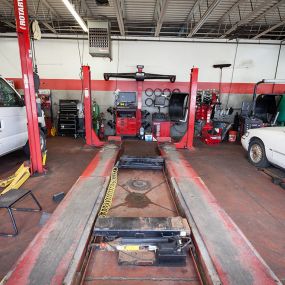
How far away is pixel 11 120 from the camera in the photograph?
13.6 ft

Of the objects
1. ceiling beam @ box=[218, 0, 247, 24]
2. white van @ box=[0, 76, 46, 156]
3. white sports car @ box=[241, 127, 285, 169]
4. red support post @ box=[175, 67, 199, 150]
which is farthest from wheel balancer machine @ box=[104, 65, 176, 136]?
white sports car @ box=[241, 127, 285, 169]

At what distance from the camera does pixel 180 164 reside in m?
3.85

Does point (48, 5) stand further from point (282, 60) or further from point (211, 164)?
Result: point (282, 60)

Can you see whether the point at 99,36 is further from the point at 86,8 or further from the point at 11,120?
the point at 11,120

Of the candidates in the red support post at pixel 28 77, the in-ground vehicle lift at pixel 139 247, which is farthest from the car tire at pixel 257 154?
the red support post at pixel 28 77

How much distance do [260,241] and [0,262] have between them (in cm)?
272

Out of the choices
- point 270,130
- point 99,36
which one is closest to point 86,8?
point 99,36

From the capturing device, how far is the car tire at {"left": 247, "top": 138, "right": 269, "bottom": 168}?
454 cm

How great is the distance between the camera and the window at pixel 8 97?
4004mm

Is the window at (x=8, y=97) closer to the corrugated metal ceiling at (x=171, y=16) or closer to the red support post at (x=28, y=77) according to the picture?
the red support post at (x=28, y=77)

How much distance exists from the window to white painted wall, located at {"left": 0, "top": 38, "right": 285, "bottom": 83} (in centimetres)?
400

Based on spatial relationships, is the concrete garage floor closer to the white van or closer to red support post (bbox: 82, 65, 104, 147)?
red support post (bbox: 82, 65, 104, 147)

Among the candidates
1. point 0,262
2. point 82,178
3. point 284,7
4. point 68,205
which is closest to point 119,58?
point 284,7

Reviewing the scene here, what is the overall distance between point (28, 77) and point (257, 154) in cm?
491
